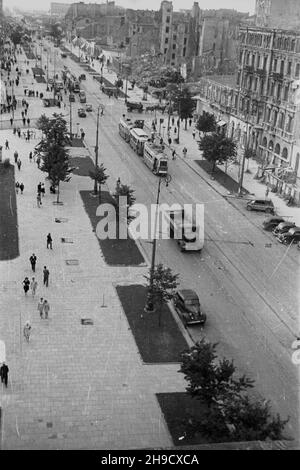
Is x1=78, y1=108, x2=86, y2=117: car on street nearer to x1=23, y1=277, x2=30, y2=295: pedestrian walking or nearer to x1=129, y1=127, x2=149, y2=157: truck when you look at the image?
x1=129, y1=127, x2=149, y2=157: truck

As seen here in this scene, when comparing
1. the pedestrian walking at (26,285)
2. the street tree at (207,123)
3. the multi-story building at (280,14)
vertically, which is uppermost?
the multi-story building at (280,14)

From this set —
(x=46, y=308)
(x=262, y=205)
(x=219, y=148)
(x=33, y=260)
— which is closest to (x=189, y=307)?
(x=46, y=308)

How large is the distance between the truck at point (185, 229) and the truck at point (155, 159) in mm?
10172

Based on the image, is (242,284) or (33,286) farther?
(242,284)

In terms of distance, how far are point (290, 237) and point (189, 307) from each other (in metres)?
13.3

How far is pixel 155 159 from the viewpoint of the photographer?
53531mm

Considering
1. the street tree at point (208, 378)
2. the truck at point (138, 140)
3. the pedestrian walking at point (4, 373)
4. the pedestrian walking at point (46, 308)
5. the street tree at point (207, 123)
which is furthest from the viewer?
the street tree at point (207, 123)

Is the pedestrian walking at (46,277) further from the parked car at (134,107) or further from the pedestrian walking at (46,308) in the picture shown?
the parked car at (134,107)

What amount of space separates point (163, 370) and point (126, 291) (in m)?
7.19

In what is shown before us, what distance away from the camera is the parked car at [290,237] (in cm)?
3938

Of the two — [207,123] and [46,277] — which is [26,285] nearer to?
[46,277]

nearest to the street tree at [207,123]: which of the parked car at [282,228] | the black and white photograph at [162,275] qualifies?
the black and white photograph at [162,275]
